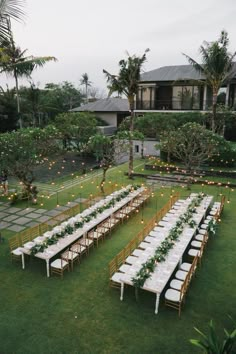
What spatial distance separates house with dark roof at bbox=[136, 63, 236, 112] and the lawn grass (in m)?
22.8

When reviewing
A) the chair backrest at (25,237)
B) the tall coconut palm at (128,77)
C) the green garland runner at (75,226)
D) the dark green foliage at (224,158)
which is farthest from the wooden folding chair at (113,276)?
the dark green foliage at (224,158)

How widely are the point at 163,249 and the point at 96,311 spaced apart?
2.98 m

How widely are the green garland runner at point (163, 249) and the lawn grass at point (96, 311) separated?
0.86 metres

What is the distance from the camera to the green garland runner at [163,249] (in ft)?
27.0

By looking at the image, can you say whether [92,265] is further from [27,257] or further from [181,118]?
[181,118]

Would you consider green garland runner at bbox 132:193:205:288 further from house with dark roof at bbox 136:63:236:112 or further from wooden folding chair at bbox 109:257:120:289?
house with dark roof at bbox 136:63:236:112

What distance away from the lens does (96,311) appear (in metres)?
8.14

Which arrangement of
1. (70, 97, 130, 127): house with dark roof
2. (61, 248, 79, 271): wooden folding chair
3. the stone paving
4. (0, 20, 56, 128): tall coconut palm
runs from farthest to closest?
1. (70, 97, 130, 127): house with dark roof
2. the stone paving
3. (61, 248, 79, 271): wooden folding chair
4. (0, 20, 56, 128): tall coconut palm

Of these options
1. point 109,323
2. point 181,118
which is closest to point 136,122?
point 181,118

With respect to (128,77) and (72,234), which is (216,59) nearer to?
(128,77)

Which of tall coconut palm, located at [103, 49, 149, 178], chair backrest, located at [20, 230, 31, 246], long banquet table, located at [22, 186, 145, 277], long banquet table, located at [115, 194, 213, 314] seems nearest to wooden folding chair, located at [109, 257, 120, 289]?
long banquet table, located at [115, 194, 213, 314]

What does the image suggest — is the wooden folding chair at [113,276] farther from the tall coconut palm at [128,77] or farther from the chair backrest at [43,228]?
the tall coconut palm at [128,77]

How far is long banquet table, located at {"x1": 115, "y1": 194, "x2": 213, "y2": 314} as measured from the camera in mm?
8297

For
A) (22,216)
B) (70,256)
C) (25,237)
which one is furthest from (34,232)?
(70,256)
